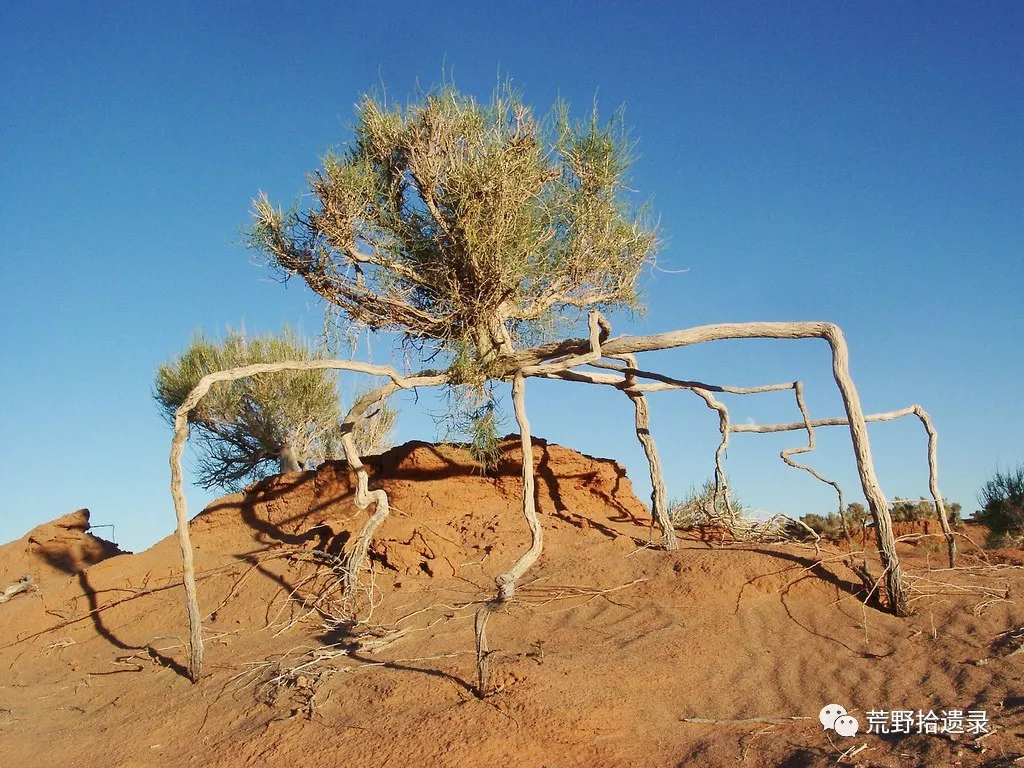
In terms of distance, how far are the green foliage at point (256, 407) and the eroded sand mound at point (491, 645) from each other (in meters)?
8.90

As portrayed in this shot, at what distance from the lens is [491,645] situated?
7781 mm

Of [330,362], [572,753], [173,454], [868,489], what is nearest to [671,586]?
[868,489]

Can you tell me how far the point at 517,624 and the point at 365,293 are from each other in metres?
5.66

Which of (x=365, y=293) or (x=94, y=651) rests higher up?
(x=365, y=293)

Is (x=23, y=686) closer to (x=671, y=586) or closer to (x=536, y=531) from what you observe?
(x=536, y=531)

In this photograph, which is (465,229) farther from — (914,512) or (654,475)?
(914,512)

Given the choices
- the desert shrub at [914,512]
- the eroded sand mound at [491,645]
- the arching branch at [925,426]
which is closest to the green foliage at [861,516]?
the desert shrub at [914,512]

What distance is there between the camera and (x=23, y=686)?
396 inches

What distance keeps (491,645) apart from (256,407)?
620 inches

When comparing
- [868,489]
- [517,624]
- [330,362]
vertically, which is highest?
[330,362]

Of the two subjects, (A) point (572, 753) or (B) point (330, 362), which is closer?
(A) point (572, 753)


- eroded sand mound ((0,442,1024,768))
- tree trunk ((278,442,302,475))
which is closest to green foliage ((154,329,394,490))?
tree trunk ((278,442,302,475))

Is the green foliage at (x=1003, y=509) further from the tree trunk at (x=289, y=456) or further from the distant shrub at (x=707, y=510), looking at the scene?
the tree trunk at (x=289, y=456)

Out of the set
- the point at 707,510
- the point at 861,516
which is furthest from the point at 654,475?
the point at 861,516
